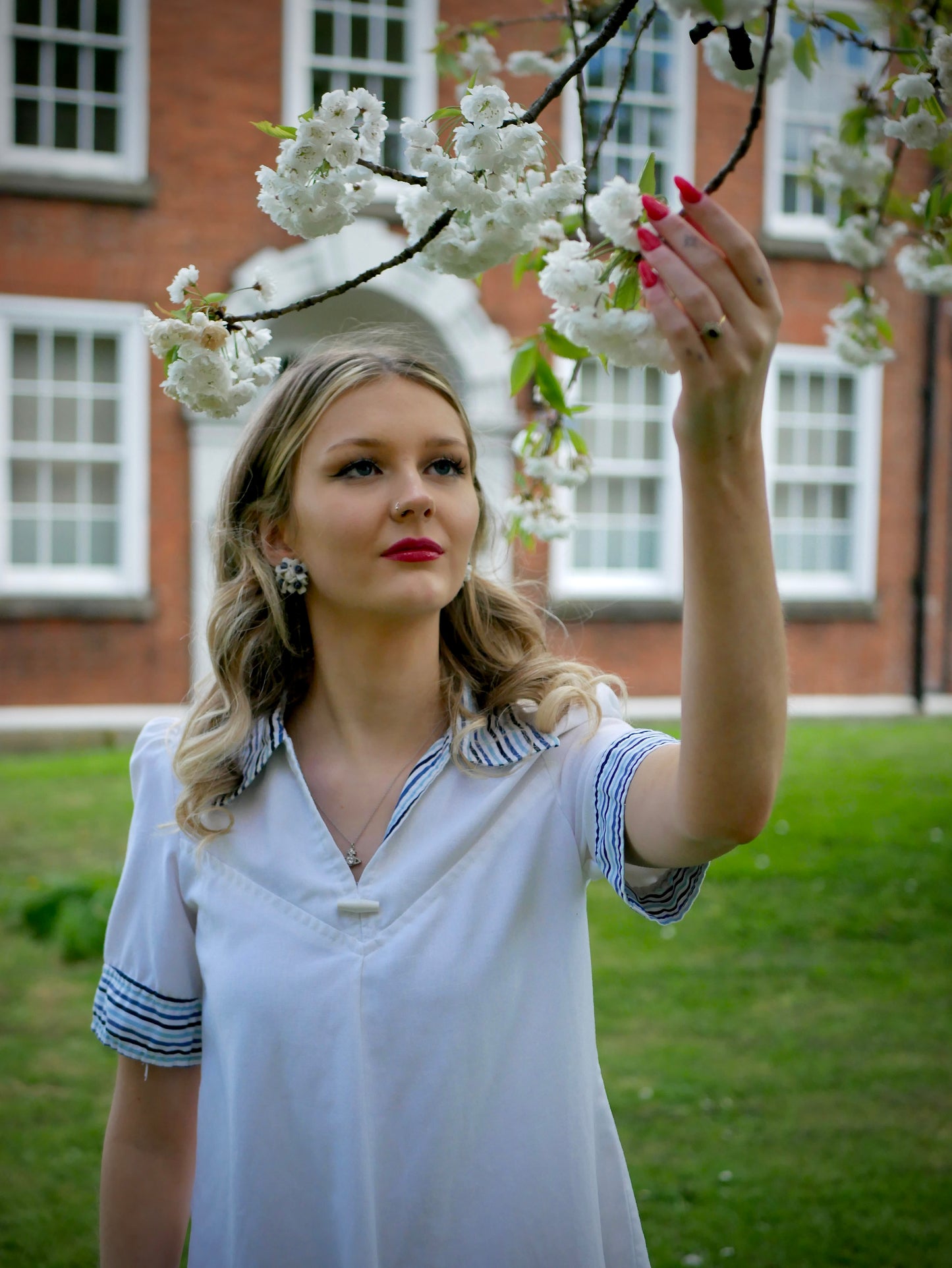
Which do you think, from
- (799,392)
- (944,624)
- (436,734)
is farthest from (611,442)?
(436,734)

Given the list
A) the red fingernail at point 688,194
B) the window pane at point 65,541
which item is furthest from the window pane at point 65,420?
the red fingernail at point 688,194

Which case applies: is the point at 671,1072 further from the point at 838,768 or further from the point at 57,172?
the point at 57,172

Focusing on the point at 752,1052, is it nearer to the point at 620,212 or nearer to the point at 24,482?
the point at 620,212

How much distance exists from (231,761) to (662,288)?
1.01 m

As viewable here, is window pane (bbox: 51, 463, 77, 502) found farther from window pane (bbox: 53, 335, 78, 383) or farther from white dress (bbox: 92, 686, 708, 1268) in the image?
white dress (bbox: 92, 686, 708, 1268)

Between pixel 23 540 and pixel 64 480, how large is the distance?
1.85ft

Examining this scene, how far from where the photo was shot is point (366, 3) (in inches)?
382

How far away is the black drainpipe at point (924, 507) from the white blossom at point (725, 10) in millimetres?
10670

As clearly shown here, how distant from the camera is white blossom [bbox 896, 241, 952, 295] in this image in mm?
2498

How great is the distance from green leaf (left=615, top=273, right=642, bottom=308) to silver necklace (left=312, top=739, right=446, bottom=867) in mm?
775

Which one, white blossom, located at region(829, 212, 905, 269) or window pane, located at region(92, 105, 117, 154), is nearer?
white blossom, located at region(829, 212, 905, 269)

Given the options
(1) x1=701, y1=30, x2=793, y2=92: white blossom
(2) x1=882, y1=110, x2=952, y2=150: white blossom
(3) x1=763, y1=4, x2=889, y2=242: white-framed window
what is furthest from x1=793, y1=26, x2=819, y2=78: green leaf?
(3) x1=763, y1=4, x2=889, y2=242: white-framed window

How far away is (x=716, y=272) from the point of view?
970 mm

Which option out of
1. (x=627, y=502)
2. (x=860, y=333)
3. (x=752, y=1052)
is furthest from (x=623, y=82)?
(x=627, y=502)
